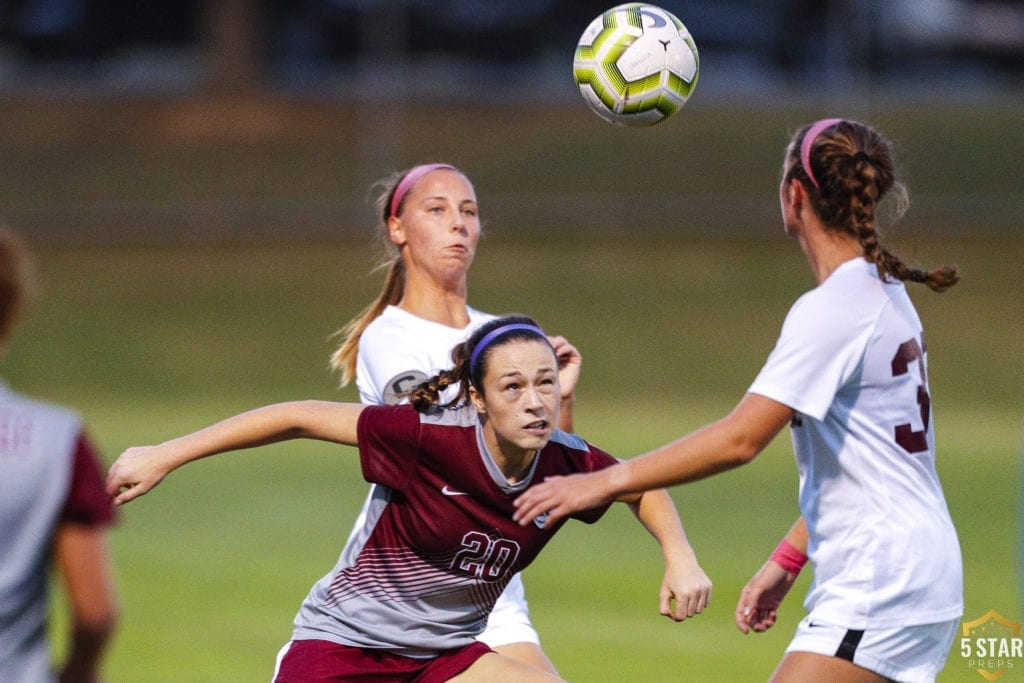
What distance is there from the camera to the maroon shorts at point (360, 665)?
4.11 m

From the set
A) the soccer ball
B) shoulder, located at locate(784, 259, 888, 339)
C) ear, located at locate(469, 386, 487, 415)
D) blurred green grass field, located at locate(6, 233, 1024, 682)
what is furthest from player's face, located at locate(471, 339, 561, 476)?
blurred green grass field, located at locate(6, 233, 1024, 682)

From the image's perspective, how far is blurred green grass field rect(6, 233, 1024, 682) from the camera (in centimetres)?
817

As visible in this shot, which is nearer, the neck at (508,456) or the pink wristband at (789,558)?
the neck at (508,456)

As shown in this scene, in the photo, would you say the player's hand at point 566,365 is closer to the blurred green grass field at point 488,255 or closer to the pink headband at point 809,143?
the pink headband at point 809,143

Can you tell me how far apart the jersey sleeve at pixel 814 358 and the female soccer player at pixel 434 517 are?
2.40ft

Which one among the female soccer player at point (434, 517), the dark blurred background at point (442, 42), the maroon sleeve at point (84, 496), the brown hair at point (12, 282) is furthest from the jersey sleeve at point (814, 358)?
the dark blurred background at point (442, 42)

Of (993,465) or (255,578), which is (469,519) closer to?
(255,578)

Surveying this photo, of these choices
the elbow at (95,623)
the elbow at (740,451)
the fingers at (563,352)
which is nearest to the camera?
the elbow at (95,623)

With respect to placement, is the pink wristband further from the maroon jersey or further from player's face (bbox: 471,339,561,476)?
player's face (bbox: 471,339,561,476)

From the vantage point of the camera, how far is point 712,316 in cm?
1995

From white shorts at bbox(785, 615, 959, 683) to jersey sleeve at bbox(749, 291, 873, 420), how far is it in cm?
58

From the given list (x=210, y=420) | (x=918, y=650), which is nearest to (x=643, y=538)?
(x=210, y=420)

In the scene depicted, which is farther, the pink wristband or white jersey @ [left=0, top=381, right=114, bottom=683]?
the pink wristband

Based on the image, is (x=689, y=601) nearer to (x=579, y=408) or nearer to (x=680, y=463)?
(x=680, y=463)
